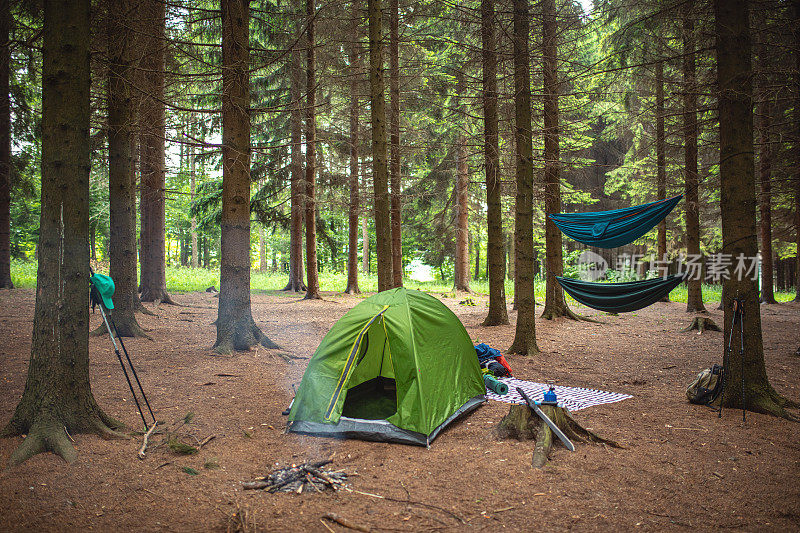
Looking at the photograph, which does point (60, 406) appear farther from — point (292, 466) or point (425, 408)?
point (425, 408)

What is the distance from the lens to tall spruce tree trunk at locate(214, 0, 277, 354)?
6387 mm

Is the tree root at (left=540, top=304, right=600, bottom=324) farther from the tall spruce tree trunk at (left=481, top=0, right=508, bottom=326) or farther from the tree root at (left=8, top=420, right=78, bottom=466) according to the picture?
the tree root at (left=8, top=420, right=78, bottom=466)

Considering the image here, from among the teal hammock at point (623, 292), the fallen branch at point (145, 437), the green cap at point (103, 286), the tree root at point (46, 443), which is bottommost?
the fallen branch at point (145, 437)

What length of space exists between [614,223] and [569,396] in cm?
300

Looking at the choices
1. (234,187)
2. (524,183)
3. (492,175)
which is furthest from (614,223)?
(234,187)

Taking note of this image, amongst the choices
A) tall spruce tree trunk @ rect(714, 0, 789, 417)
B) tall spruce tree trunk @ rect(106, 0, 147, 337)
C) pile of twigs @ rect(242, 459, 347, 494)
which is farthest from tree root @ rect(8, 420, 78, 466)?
tall spruce tree trunk @ rect(714, 0, 789, 417)

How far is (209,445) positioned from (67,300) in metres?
1.51

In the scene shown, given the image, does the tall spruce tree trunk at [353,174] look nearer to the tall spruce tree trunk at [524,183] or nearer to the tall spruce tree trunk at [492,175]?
the tall spruce tree trunk at [492,175]

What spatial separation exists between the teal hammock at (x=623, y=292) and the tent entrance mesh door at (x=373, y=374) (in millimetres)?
3490

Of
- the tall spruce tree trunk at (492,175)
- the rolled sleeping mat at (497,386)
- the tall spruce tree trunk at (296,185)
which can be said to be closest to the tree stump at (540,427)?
the rolled sleeping mat at (497,386)

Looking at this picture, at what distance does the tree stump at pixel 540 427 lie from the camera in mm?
3902

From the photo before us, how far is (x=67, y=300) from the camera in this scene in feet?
11.3

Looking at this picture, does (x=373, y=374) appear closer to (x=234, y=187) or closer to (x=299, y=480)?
(x=299, y=480)

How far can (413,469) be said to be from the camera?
352 centimetres
